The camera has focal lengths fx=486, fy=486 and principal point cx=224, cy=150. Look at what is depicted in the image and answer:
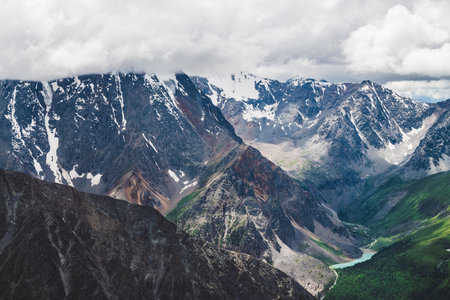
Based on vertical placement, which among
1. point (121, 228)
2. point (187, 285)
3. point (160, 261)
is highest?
point (121, 228)

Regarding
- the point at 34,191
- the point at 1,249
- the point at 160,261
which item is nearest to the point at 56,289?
the point at 1,249

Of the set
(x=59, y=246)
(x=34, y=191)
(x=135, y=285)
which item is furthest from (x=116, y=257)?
(x=34, y=191)

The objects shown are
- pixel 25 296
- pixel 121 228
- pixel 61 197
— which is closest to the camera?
pixel 25 296

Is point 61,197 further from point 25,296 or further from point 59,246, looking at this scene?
point 25,296

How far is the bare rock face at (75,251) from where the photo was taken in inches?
6137

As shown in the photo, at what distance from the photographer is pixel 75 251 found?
166375 millimetres

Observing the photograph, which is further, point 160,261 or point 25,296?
point 160,261

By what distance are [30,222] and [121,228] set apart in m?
37.5

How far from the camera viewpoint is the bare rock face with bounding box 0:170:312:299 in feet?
511

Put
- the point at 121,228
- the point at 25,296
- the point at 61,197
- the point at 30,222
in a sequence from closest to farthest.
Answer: the point at 25,296
the point at 30,222
the point at 61,197
the point at 121,228

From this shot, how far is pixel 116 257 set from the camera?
595 ft

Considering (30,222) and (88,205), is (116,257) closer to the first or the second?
(88,205)

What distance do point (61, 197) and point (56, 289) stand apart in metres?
35.6

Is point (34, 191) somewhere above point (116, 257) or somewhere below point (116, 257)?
above
